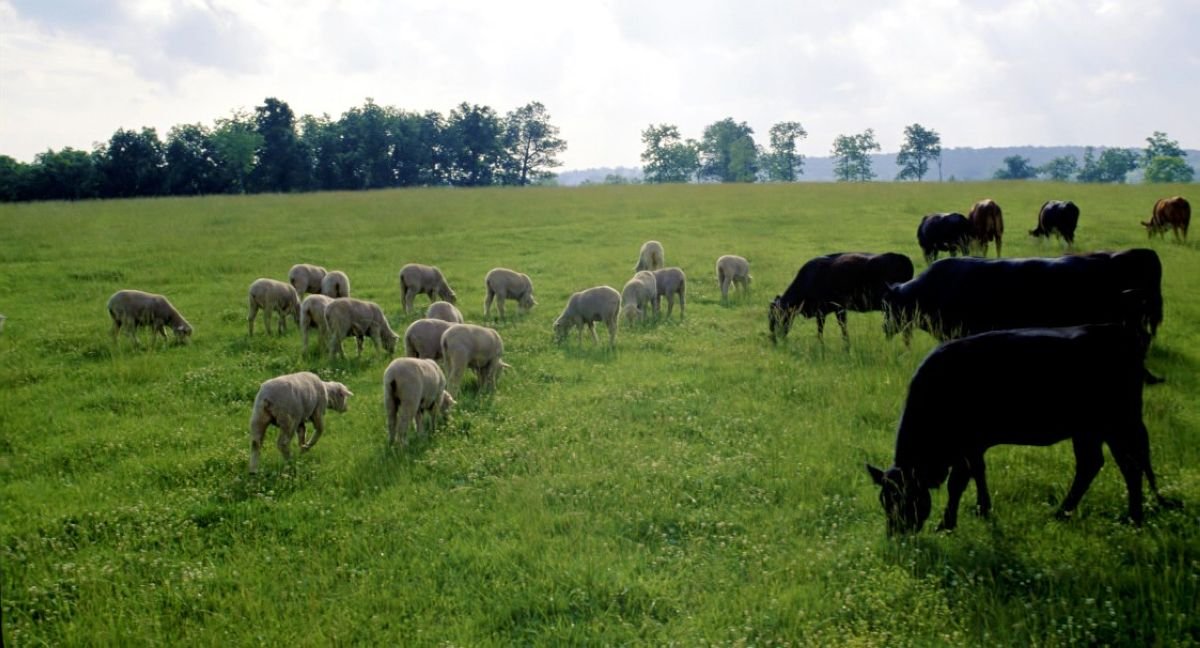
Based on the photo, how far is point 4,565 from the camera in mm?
6465

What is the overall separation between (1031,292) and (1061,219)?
18285mm

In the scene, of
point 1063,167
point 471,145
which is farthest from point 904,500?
point 1063,167

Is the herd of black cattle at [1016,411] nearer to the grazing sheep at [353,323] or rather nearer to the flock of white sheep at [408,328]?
the flock of white sheep at [408,328]

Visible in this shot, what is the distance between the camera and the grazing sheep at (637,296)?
1662 cm

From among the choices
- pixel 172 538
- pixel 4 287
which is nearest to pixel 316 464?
pixel 172 538

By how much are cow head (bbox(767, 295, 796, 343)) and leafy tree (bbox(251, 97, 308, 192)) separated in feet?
223

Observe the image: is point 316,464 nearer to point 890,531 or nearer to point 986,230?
point 890,531

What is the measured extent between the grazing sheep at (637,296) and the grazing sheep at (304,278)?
7.50 meters

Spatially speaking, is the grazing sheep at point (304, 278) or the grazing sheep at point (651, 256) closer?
the grazing sheep at point (304, 278)

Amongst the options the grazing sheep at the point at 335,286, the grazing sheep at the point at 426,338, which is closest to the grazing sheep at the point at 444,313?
the grazing sheep at the point at 426,338

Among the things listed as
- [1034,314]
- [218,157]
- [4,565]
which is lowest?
[4,565]

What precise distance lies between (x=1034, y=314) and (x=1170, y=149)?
124m

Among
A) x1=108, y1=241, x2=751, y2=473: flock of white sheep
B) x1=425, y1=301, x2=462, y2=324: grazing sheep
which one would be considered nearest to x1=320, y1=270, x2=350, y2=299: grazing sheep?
x1=108, y1=241, x2=751, y2=473: flock of white sheep

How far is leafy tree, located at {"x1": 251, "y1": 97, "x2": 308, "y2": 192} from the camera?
72.2 metres
